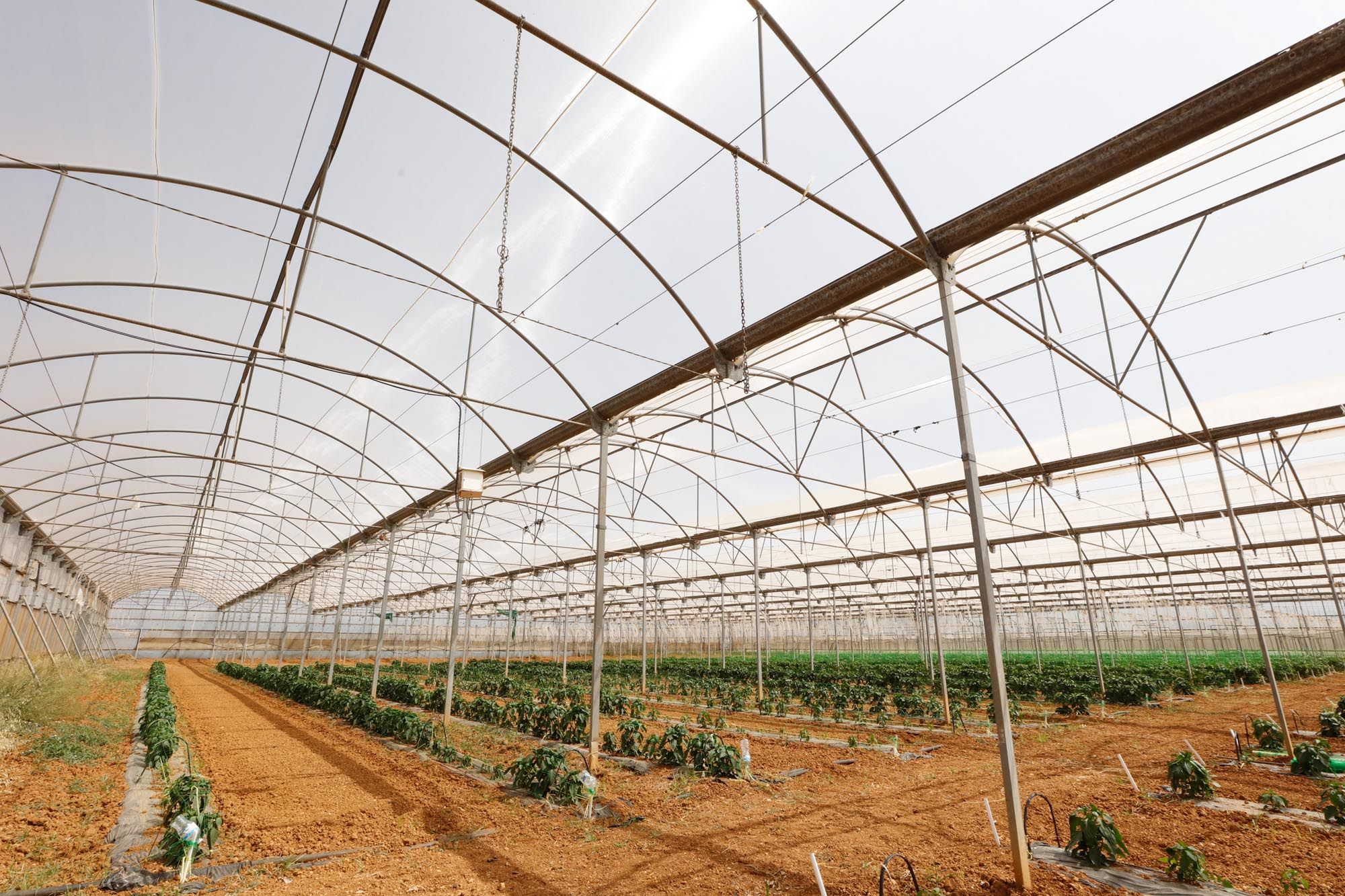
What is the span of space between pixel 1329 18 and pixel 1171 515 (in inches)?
803

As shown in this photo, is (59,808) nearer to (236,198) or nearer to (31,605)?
(236,198)

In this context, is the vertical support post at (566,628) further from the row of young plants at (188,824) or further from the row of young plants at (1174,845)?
the row of young plants at (1174,845)

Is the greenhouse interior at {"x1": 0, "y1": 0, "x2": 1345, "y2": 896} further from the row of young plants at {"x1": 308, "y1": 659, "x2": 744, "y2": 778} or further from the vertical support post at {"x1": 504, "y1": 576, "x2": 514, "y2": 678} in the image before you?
the vertical support post at {"x1": 504, "y1": 576, "x2": 514, "y2": 678}

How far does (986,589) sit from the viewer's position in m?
7.54

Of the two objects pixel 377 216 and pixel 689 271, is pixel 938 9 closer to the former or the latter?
pixel 689 271

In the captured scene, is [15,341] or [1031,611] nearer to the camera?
[15,341]

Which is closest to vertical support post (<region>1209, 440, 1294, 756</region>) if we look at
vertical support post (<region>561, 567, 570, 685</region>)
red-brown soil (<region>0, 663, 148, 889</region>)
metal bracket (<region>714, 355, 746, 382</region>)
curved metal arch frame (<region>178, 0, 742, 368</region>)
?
metal bracket (<region>714, 355, 746, 382</region>)

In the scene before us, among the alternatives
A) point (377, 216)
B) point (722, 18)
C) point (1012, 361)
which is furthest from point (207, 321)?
point (1012, 361)

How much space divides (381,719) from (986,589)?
1566 centimetres

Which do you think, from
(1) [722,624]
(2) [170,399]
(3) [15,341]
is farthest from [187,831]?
(1) [722,624]

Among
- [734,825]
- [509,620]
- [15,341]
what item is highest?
[15,341]

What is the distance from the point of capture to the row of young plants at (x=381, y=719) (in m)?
13.4

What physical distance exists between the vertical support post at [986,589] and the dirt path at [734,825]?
47cm

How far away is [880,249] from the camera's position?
32.1ft
